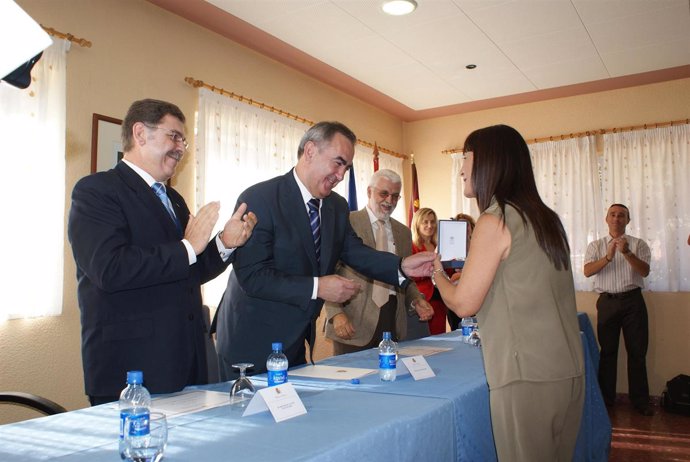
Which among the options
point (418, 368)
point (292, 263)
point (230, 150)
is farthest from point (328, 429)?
point (230, 150)

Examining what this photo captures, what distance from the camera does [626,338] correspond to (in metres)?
5.44

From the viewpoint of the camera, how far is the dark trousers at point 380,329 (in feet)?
10.7

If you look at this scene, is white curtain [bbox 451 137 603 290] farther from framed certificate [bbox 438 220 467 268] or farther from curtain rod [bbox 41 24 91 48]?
curtain rod [bbox 41 24 91 48]

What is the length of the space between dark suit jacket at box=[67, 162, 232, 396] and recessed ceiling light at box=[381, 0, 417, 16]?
8.88 feet

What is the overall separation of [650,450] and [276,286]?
3.36m

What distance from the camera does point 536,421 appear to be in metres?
1.54

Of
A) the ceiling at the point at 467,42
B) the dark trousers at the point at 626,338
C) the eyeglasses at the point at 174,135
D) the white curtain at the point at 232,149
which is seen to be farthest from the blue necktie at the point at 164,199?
the dark trousers at the point at 626,338

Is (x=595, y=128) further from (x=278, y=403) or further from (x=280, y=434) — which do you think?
(x=280, y=434)

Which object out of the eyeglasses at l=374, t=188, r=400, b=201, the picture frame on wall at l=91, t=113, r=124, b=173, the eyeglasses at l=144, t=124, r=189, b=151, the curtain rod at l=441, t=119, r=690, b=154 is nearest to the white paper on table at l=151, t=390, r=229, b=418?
the eyeglasses at l=144, t=124, r=189, b=151

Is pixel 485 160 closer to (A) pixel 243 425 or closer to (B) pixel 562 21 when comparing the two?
(A) pixel 243 425

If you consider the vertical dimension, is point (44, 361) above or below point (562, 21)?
below

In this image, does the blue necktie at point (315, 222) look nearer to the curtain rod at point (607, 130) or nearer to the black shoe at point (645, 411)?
the black shoe at point (645, 411)

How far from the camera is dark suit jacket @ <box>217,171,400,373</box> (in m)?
2.12

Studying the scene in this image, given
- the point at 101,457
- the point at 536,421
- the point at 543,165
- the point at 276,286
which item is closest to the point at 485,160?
the point at 536,421
